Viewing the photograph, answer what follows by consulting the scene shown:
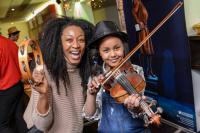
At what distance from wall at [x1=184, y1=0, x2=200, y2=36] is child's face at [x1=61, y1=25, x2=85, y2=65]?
1448 millimetres

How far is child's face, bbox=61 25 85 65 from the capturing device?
160cm

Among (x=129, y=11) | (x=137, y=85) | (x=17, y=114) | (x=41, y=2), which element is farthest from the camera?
(x=41, y=2)

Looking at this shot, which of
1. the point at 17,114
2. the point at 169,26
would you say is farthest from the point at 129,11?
the point at 17,114

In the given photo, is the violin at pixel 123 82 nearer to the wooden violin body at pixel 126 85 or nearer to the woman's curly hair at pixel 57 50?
the wooden violin body at pixel 126 85

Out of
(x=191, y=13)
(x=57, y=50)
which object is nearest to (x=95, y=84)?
(x=57, y=50)

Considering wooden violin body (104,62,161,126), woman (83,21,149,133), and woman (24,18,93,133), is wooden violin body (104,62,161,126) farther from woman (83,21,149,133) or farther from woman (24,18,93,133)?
woman (24,18,93,133)

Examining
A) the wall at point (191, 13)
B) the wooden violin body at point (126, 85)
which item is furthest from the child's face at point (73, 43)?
the wall at point (191, 13)

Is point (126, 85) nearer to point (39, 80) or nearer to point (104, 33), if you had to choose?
point (104, 33)

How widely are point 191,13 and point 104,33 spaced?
153 centimetres

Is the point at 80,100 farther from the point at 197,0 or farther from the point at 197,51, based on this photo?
the point at 197,0

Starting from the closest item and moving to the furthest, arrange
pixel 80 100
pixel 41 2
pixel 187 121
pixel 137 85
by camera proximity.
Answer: pixel 137 85 → pixel 80 100 → pixel 187 121 → pixel 41 2

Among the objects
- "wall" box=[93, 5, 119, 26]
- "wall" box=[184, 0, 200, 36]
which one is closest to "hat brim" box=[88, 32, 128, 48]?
"wall" box=[184, 0, 200, 36]

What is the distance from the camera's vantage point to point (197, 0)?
8.92 feet

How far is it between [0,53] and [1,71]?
7.2 inches
